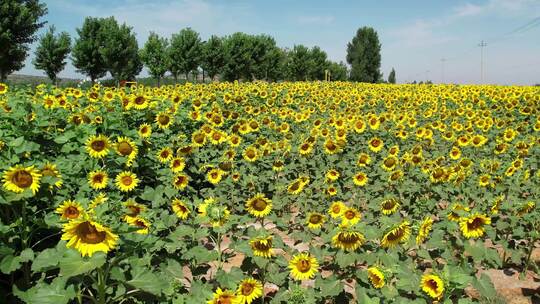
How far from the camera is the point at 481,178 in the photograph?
604cm

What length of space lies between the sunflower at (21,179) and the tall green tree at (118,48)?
1522 inches

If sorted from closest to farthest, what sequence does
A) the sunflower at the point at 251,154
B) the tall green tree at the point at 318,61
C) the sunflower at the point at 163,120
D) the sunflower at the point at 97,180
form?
the sunflower at the point at 97,180 → the sunflower at the point at 251,154 → the sunflower at the point at 163,120 → the tall green tree at the point at 318,61

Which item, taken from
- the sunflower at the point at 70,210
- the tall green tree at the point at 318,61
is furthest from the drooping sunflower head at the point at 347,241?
the tall green tree at the point at 318,61

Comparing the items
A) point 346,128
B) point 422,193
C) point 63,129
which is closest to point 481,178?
point 422,193

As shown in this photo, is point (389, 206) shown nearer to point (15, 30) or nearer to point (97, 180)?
point (97, 180)

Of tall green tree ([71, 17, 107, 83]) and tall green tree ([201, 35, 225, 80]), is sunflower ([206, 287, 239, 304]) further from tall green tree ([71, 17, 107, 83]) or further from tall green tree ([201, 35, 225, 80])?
tall green tree ([201, 35, 225, 80])

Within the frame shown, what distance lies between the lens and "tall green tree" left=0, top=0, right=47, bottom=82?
101 feet

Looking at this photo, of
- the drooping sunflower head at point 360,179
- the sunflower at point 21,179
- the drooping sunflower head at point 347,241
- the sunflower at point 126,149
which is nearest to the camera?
the sunflower at point 21,179

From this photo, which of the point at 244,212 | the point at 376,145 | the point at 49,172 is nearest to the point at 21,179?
the point at 49,172

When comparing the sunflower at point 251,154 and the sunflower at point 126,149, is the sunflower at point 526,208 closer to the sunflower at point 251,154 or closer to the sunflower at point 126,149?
Answer: the sunflower at point 251,154

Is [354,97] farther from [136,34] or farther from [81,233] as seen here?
[136,34]

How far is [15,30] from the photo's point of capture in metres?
32.2

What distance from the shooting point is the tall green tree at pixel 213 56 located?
46.3 m

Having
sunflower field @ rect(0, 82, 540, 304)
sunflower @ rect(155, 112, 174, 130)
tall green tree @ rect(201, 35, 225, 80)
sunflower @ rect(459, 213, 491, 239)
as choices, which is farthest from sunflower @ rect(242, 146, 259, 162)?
tall green tree @ rect(201, 35, 225, 80)
